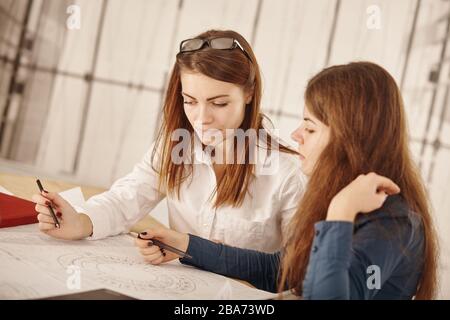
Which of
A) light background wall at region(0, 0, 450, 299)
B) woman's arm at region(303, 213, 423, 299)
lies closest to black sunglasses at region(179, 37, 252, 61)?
woman's arm at region(303, 213, 423, 299)

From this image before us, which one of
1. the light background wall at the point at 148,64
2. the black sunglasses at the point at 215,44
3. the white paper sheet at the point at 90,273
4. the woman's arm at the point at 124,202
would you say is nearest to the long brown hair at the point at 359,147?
the white paper sheet at the point at 90,273

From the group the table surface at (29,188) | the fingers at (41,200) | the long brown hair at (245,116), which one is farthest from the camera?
the table surface at (29,188)

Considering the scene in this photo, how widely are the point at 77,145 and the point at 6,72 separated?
61 centimetres

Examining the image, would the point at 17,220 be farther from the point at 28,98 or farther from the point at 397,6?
the point at 397,6

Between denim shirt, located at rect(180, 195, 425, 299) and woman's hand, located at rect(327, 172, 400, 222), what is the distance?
2 cm

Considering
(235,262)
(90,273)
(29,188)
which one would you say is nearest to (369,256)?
(235,262)

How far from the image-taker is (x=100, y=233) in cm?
120

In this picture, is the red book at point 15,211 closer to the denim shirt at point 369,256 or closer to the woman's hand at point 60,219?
the woman's hand at point 60,219

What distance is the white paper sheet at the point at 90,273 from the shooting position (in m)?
0.83

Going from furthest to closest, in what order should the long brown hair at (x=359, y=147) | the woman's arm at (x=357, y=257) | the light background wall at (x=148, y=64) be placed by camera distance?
the light background wall at (x=148, y=64), the long brown hair at (x=359, y=147), the woman's arm at (x=357, y=257)

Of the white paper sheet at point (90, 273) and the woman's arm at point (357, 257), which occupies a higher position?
the woman's arm at point (357, 257)

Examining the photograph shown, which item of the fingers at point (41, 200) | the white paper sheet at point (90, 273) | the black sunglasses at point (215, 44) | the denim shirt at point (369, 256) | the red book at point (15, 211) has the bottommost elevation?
the white paper sheet at point (90, 273)

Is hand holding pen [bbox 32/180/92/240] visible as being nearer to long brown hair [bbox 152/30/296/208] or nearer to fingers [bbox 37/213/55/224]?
fingers [bbox 37/213/55/224]
